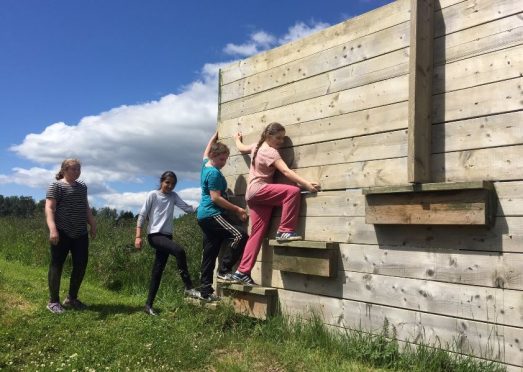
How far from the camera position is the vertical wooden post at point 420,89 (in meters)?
4.32

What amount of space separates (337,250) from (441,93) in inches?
68.4

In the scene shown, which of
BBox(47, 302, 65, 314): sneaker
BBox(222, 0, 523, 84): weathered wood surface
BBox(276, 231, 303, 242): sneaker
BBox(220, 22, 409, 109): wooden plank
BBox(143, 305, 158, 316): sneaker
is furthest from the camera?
BBox(143, 305, 158, 316): sneaker

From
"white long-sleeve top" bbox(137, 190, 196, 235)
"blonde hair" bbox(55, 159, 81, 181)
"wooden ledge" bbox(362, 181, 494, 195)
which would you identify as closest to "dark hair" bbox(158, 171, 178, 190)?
"white long-sleeve top" bbox(137, 190, 196, 235)

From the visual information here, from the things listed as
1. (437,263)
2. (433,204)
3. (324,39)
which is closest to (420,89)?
(433,204)

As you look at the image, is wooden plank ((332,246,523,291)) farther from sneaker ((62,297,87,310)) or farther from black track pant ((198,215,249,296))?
sneaker ((62,297,87,310))

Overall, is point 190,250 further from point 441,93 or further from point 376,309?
point 441,93

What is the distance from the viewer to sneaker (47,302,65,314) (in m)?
6.23

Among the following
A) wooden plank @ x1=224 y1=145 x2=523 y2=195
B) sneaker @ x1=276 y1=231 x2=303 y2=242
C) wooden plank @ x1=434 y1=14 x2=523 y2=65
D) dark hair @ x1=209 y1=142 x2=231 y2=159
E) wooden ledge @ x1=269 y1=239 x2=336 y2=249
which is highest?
wooden plank @ x1=434 y1=14 x2=523 y2=65

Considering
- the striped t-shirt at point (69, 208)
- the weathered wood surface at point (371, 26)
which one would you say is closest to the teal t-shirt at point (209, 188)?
the weathered wood surface at point (371, 26)

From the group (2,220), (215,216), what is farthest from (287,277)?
(2,220)

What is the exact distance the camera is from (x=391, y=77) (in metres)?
4.83

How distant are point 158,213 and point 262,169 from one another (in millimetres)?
1511

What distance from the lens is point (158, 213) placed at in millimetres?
6496

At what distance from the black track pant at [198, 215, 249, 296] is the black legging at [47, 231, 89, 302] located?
60.1 inches
